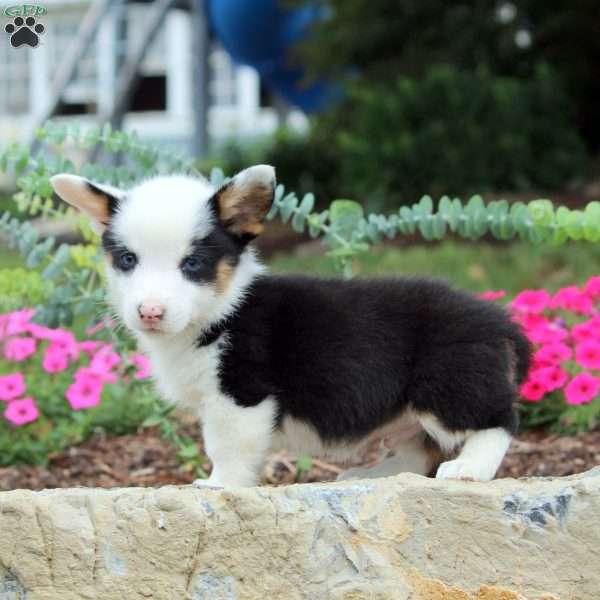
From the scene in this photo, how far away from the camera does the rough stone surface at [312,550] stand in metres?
2.99

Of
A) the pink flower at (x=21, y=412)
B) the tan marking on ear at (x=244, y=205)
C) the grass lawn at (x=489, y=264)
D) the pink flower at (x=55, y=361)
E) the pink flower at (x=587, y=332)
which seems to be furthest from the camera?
the grass lawn at (x=489, y=264)

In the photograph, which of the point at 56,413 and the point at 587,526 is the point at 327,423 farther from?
the point at 56,413

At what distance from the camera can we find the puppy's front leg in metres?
3.43

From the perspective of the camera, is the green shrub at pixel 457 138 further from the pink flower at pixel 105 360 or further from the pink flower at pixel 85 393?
the pink flower at pixel 85 393

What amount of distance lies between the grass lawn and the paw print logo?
4966 millimetres

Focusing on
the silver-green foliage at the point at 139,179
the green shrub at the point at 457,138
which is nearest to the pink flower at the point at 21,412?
the silver-green foliage at the point at 139,179

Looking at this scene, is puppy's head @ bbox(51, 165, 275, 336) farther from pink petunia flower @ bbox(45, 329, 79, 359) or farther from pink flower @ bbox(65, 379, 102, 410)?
pink petunia flower @ bbox(45, 329, 79, 359)

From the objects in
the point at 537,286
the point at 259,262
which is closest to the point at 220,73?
the point at 537,286

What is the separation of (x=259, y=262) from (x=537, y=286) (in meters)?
5.85

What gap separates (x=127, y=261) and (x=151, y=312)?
0.27 meters

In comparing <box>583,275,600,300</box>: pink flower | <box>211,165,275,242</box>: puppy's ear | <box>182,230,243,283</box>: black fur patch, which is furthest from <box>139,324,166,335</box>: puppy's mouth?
<box>583,275,600,300</box>: pink flower

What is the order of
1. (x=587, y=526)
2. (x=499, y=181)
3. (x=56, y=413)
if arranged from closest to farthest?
(x=587, y=526) → (x=56, y=413) → (x=499, y=181)

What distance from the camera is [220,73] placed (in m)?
29.2

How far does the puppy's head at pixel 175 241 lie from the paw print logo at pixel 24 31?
3.20ft
